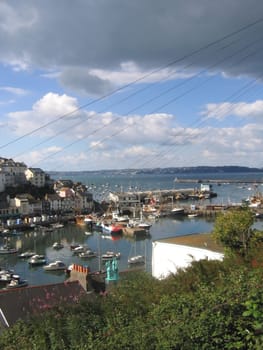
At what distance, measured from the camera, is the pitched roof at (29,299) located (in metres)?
8.02

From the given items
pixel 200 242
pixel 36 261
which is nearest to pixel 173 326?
pixel 200 242

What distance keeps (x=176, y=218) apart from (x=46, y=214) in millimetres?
13518

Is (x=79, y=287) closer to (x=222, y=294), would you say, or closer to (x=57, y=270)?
(x=222, y=294)

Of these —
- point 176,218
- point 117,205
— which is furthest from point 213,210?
point 117,205

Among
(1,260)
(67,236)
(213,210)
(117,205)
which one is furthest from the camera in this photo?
(117,205)

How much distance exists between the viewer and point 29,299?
8469 millimetres

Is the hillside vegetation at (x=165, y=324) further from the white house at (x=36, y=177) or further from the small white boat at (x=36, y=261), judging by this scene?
the white house at (x=36, y=177)

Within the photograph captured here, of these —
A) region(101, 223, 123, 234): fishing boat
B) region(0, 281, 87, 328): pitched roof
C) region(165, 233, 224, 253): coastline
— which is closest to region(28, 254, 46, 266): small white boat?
region(165, 233, 224, 253): coastline

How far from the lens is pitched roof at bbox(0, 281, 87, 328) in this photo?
802 cm

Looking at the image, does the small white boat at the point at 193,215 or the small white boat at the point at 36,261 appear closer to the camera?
the small white boat at the point at 36,261

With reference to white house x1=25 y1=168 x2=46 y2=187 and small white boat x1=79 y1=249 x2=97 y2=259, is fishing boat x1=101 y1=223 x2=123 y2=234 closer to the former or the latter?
small white boat x1=79 y1=249 x2=97 y2=259

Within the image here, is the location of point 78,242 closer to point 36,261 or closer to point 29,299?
point 36,261

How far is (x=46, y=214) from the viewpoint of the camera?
4444 centimetres

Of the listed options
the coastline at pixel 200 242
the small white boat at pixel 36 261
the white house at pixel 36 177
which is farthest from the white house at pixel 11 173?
the coastline at pixel 200 242
